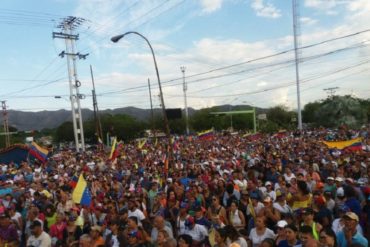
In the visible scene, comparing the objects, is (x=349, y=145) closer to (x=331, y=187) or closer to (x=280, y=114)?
(x=331, y=187)

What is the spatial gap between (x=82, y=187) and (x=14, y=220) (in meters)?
1.64

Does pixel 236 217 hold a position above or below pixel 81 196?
below

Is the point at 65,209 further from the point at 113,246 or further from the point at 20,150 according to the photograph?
the point at 20,150

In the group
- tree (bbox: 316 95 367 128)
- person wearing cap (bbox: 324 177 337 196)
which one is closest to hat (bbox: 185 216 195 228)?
person wearing cap (bbox: 324 177 337 196)

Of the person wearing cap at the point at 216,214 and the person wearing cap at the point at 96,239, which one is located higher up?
the person wearing cap at the point at 216,214

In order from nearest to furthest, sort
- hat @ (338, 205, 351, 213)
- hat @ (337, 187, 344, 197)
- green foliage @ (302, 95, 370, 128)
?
hat @ (338, 205, 351, 213), hat @ (337, 187, 344, 197), green foliage @ (302, 95, 370, 128)

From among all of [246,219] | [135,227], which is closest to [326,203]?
[246,219]

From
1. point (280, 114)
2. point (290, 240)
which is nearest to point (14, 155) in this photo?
point (290, 240)

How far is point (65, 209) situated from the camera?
9.53 meters

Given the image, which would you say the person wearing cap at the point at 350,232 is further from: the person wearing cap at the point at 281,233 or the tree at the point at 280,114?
the tree at the point at 280,114

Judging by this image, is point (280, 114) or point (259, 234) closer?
point (259, 234)

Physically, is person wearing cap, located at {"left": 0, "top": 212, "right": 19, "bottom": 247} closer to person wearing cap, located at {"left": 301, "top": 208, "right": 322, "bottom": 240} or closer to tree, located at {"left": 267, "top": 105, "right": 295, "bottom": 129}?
person wearing cap, located at {"left": 301, "top": 208, "right": 322, "bottom": 240}

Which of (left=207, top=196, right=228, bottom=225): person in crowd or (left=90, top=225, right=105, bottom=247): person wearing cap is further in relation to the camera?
(left=207, top=196, right=228, bottom=225): person in crowd

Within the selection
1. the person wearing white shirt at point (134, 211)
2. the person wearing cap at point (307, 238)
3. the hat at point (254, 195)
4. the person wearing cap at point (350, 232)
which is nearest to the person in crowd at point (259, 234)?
the person wearing cap at point (307, 238)
